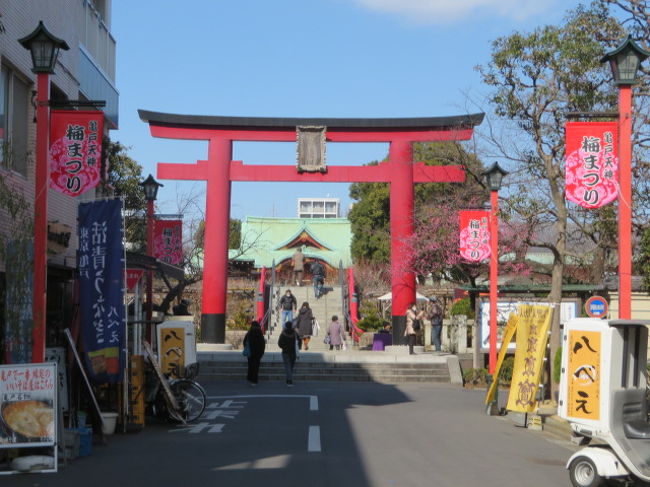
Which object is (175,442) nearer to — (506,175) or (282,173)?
(506,175)

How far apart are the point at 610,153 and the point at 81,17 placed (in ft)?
40.1

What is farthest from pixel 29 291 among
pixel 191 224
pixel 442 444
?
pixel 191 224

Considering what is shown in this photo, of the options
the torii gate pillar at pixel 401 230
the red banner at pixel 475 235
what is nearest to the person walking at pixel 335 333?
the torii gate pillar at pixel 401 230

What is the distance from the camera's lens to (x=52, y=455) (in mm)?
10570

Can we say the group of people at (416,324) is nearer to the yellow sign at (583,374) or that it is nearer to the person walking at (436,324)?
the person walking at (436,324)

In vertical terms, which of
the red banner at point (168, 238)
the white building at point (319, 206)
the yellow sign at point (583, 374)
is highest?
the white building at point (319, 206)

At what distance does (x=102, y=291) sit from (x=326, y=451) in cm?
412

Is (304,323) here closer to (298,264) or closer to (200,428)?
(200,428)

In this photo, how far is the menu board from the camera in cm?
1036

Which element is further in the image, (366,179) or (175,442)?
(366,179)

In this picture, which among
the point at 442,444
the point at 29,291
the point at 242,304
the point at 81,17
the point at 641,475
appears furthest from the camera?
the point at 242,304

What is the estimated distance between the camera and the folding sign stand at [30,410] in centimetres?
1029

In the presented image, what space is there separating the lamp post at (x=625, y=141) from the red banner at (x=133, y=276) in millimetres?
7709

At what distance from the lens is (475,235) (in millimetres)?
23547
